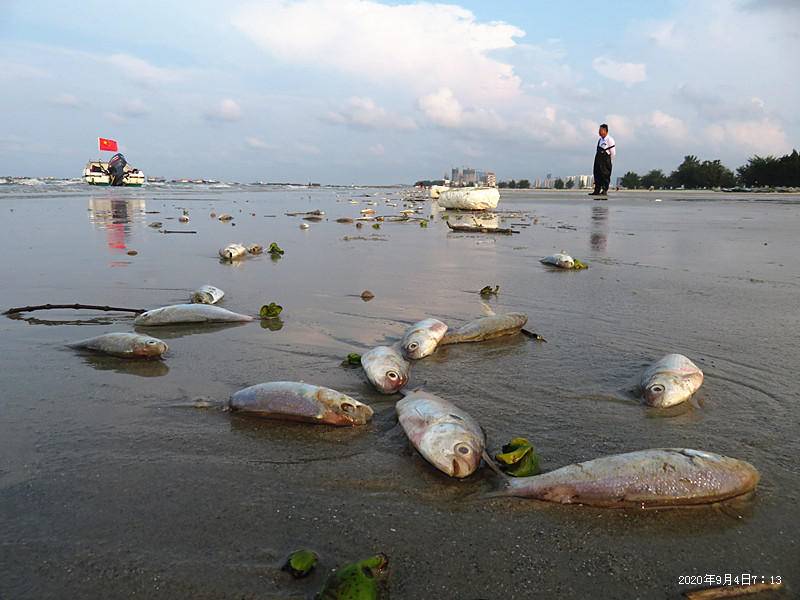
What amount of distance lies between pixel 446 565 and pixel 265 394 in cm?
165

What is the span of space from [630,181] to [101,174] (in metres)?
73.7

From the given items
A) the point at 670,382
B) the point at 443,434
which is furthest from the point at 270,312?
the point at 670,382

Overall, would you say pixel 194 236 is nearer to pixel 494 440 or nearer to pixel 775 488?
pixel 494 440

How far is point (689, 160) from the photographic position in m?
77.8

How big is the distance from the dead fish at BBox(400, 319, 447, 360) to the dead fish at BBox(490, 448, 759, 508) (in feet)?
6.13

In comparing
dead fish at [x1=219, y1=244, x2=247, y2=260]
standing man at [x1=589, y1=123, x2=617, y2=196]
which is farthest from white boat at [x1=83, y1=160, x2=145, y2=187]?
dead fish at [x1=219, y1=244, x2=247, y2=260]

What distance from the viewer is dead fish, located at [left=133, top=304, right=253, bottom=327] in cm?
505

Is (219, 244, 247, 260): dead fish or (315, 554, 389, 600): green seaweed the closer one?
(315, 554, 389, 600): green seaweed

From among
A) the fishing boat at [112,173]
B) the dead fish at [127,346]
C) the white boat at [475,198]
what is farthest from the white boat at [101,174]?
the dead fish at [127,346]

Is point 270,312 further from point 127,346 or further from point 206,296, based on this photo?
point 127,346

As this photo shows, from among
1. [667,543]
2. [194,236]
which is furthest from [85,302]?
[194,236]

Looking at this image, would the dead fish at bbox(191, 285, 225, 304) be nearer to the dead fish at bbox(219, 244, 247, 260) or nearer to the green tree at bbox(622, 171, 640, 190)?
the dead fish at bbox(219, 244, 247, 260)

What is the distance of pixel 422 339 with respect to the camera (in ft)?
13.9

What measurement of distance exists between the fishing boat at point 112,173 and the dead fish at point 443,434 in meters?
57.2
